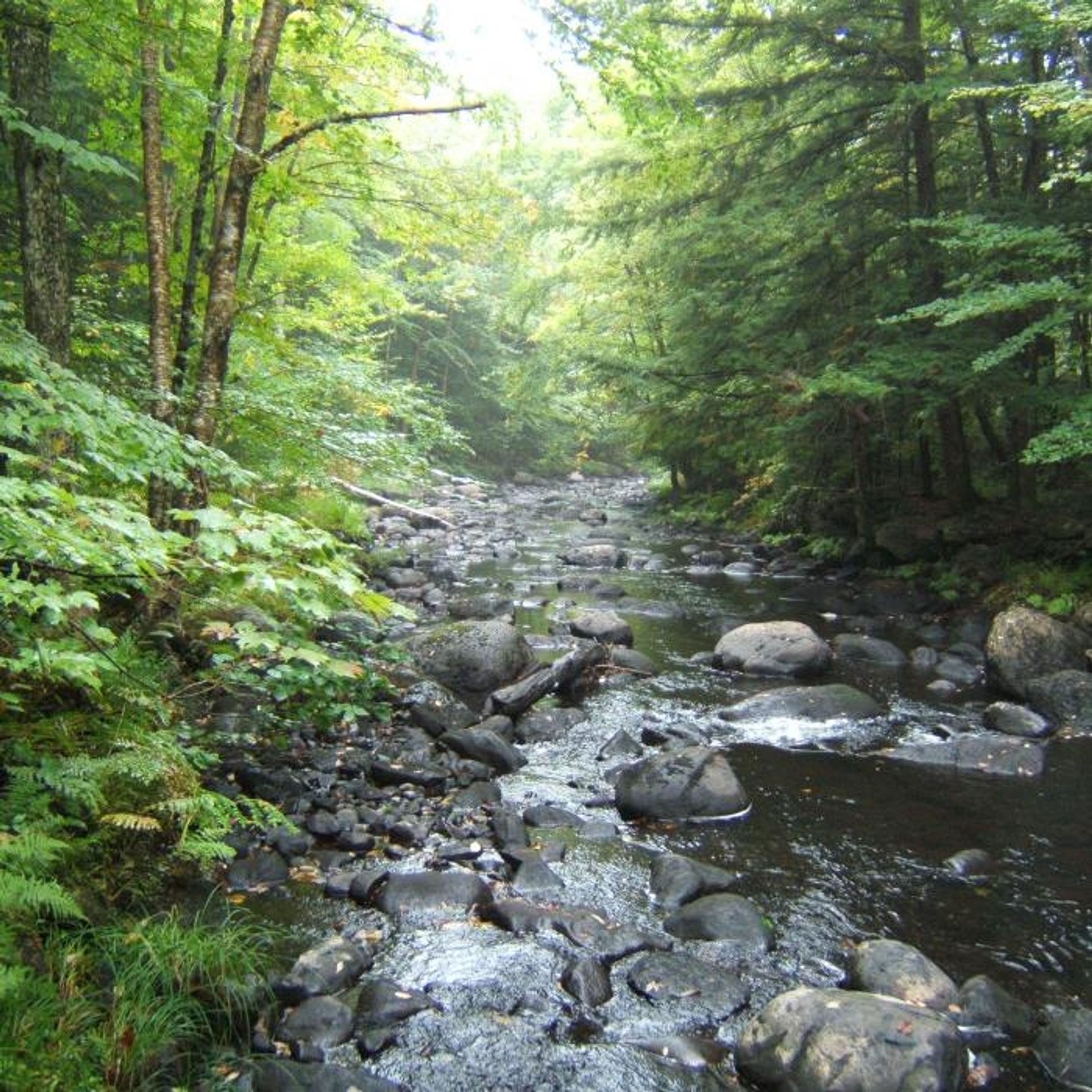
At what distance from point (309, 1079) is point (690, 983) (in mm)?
2028

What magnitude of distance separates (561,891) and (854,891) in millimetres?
2022

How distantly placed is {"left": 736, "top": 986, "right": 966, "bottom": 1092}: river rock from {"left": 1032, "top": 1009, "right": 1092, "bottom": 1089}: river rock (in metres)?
0.51

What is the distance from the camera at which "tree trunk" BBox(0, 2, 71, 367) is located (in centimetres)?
548

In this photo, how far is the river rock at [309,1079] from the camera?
3422mm

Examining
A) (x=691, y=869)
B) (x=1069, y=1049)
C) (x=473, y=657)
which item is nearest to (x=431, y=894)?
(x=691, y=869)

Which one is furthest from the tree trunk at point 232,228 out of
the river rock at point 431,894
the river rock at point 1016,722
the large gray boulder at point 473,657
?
the river rock at point 1016,722

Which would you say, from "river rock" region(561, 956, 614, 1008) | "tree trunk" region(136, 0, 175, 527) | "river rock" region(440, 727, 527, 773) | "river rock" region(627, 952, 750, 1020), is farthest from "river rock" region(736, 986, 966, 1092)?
"tree trunk" region(136, 0, 175, 527)

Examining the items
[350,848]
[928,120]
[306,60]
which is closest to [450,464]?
[928,120]

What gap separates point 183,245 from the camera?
9.82 meters

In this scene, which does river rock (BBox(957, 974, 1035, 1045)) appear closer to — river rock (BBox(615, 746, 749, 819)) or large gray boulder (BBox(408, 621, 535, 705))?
river rock (BBox(615, 746, 749, 819))

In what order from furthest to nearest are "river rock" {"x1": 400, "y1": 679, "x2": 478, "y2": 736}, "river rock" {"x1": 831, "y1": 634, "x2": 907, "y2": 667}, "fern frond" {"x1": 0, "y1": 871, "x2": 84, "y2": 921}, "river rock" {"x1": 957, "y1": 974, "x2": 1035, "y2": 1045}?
"river rock" {"x1": 831, "y1": 634, "x2": 907, "y2": 667}
"river rock" {"x1": 400, "y1": 679, "x2": 478, "y2": 736}
"river rock" {"x1": 957, "y1": 974, "x2": 1035, "y2": 1045}
"fern frond" {"x1": 0, "y1": 871, "x2": 84, "y2": 921}

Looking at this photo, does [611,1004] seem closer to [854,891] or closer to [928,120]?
[854,891]

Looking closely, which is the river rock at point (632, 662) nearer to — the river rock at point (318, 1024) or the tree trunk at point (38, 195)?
the river rock at point (318, 1024)

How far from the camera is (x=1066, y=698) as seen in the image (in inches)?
341
